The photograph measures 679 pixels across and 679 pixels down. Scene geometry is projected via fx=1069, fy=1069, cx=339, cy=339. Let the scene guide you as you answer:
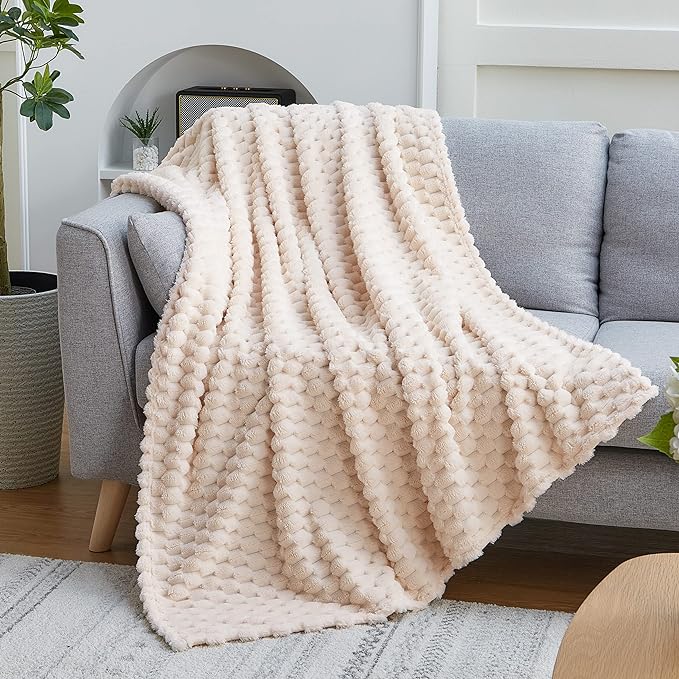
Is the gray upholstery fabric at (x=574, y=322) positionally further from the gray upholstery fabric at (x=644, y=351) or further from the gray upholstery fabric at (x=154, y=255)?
the gray upholstery fabric at (x=154, y=255)

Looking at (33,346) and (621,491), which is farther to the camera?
(33,346)

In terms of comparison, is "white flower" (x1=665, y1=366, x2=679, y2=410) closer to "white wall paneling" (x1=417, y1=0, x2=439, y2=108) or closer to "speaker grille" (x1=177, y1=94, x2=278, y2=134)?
"white wall paneling" (x1=417, y1=0, x2=439, y2=108)

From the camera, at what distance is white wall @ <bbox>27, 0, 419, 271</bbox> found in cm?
303

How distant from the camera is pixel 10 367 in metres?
2.40

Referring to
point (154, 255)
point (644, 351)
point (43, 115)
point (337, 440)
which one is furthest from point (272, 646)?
point (43, 115)

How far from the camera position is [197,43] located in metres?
3.14

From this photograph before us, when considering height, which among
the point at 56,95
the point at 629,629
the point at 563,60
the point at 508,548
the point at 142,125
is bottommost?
the point at 508,548

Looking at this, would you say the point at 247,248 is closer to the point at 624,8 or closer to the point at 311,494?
the point at 311,494

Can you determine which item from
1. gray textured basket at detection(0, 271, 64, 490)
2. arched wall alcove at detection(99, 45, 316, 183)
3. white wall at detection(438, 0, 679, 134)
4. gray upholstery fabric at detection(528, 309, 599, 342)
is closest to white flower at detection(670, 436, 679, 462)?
gray upholstery fabric at detection(528, 309, 599, 342)

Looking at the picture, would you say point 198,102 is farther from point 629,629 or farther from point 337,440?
point 629,629

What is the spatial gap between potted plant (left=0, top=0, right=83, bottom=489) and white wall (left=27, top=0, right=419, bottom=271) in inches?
28.7

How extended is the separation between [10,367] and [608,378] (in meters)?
1.33

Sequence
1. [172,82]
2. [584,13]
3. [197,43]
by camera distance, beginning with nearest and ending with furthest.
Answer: [584,13] < [197,43] < [172,82]

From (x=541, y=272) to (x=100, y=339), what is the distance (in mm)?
989
